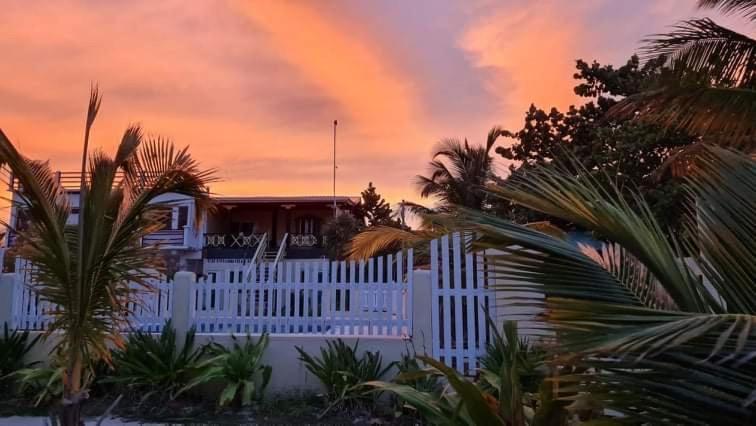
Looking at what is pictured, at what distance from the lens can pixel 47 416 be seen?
637cm

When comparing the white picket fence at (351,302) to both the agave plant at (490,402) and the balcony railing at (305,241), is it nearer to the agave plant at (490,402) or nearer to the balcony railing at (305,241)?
the agave plant at (490,402)

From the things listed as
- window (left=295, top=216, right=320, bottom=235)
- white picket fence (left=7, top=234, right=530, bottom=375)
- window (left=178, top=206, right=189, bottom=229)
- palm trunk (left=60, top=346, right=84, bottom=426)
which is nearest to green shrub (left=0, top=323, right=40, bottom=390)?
white picket fence (left=7, top=234, right=530, bottom=375)

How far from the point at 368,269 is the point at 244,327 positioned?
188 cm

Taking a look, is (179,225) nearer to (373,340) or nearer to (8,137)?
(373,340)

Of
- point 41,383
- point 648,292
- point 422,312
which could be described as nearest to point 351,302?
point 422,312

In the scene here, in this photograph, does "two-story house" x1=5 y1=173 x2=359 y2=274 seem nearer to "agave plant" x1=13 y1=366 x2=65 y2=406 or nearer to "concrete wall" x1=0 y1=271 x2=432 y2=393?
"agave plant" x1=13 y1=366 x2=65 y2=406

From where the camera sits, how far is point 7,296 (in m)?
7.89

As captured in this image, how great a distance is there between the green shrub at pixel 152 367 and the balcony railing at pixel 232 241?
53.8 ft

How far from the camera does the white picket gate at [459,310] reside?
664 cm

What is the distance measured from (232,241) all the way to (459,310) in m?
18.3

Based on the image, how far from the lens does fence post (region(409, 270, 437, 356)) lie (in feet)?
22.4

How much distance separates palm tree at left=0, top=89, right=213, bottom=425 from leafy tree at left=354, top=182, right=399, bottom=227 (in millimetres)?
21287

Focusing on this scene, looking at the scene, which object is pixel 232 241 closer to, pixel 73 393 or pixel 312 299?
pixel 312 299

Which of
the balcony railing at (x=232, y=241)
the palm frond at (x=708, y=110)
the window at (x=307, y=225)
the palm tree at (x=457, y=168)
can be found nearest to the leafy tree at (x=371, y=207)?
the window at (x=307, y=225)
